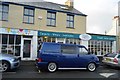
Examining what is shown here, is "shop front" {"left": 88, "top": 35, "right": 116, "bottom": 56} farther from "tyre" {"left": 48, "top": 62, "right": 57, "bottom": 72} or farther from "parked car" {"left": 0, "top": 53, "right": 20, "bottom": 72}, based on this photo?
"parked car" {"left": 0, "top": 53, "right": 20, "bottom": 72}

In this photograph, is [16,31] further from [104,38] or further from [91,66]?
[104,38]

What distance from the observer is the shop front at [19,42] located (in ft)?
59.4

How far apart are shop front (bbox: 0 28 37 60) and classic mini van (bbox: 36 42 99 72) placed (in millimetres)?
6630

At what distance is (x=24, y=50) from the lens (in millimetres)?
19188

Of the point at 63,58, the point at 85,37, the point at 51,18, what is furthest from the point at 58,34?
the point at 63,58

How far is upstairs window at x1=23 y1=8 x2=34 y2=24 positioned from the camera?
19.4 metres

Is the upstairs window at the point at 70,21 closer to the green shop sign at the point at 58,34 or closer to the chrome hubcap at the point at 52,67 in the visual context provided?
the green shop sign at the point at 58,34

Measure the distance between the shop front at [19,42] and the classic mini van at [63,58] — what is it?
261 inches

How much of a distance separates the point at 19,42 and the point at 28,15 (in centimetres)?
295

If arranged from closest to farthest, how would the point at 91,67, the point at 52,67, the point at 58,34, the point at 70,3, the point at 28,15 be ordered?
the point at 52,67 < the point at 91,67 < the point at 28,15 < the point at 58,34 < the point at 70,3

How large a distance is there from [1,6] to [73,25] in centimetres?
833

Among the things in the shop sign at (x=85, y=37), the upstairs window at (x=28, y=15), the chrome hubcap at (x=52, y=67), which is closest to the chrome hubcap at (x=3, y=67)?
the chrome hubcap at (x=52, y=67)

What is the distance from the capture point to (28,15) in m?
19.6

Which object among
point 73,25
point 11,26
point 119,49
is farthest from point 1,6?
point 119,49
